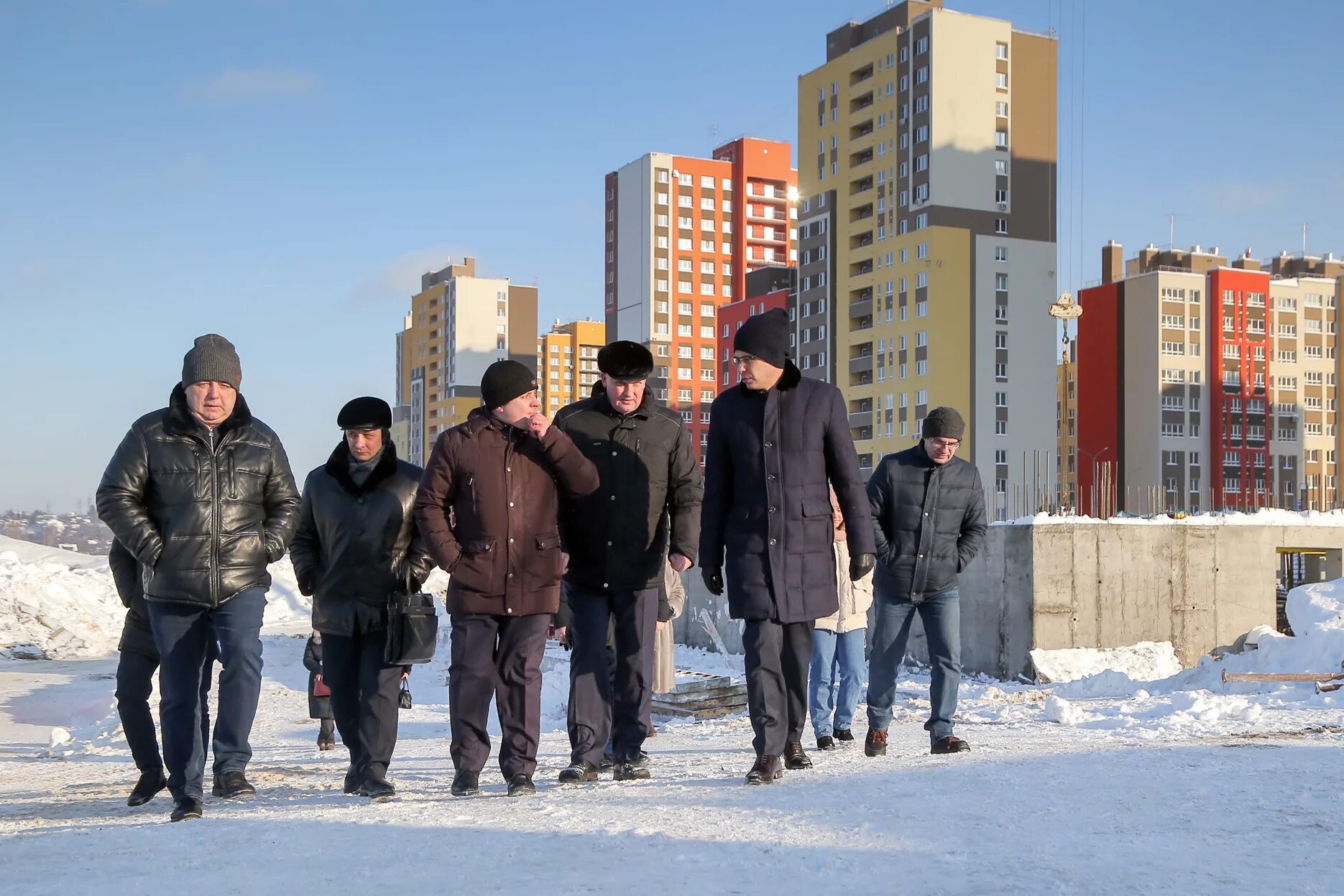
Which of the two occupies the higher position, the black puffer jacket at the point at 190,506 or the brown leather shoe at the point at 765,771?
the black puffer jacket at the point at 190,506

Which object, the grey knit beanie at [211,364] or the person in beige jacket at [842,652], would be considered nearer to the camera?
the grey knit beanie at [211,364]

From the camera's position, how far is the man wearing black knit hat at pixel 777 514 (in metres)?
5.68

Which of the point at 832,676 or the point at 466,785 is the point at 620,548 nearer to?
the point at 466,785

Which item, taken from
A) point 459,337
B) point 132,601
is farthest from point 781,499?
point 459,337

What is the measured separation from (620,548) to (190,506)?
1.87 metres

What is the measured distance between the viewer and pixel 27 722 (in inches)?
563

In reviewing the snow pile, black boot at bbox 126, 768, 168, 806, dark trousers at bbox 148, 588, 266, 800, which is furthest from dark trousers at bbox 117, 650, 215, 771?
the snow pile

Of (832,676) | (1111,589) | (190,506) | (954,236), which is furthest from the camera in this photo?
(954,236)

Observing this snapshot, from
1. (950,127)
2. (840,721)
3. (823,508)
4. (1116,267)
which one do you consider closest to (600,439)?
(823,508)

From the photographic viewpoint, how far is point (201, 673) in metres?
5.75

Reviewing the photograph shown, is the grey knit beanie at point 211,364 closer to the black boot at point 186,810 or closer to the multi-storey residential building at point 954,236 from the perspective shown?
the black boot at point 186,810

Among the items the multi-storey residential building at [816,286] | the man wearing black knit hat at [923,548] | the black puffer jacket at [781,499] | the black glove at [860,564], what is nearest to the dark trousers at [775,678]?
the black puffer jacket at [781,499]

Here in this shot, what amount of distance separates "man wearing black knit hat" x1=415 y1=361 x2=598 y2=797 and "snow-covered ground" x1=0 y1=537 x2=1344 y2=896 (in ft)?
1.29

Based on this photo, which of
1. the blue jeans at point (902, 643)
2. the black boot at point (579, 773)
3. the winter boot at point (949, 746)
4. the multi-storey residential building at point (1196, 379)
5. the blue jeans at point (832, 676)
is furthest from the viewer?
the multi-storey residential building at point (1196, 379)
